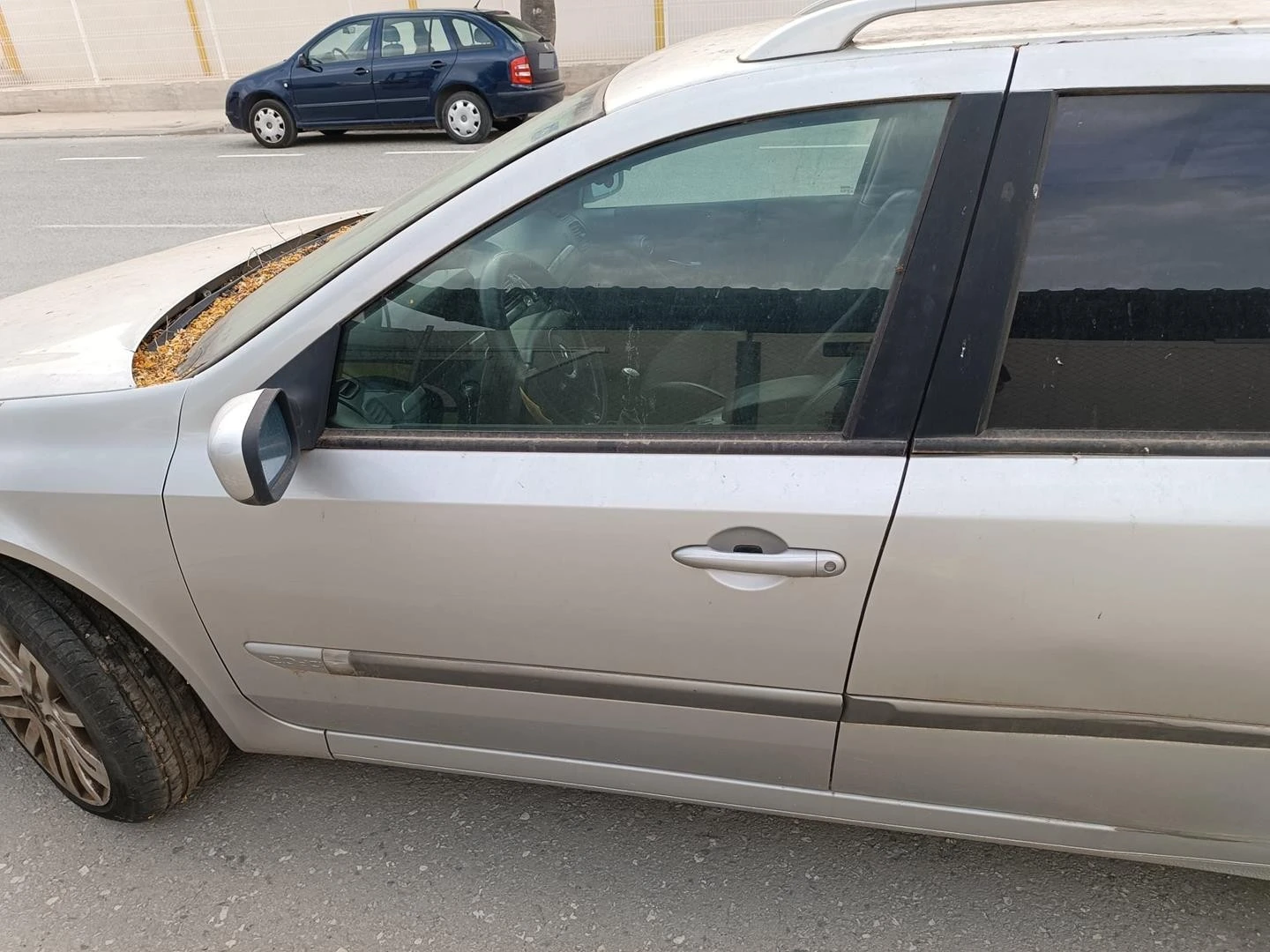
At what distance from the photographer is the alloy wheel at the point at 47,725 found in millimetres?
1951

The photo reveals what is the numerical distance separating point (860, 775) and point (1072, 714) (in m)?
0.39

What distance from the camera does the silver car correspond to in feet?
4.34

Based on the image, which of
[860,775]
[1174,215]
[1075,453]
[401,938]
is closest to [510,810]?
[401,938]

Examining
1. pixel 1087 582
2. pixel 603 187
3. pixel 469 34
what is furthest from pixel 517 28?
pixel 1087 582

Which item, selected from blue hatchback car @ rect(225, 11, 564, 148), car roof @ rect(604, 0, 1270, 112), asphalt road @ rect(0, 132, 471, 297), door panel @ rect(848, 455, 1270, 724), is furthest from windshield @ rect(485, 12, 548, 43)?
door panel @ rect(848, 455, 1270, 724)

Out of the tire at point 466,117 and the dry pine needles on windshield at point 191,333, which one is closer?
the dry pine needles on windshield at point 191,333

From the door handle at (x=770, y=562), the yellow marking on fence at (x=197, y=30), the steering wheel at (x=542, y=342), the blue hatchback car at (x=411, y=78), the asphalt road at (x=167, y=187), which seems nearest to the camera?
the door handle at (x=770, y=562)

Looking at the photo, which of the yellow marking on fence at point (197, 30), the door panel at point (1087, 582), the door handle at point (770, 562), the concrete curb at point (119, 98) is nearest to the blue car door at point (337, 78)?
the concrete curb at point (119, 98)

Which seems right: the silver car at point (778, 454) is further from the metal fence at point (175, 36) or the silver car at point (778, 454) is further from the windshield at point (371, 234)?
the metal fence at point (175, 36)

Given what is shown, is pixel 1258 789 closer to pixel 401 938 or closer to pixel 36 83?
pixel 401 938

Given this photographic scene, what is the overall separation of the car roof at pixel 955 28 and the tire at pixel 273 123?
37.0 ft

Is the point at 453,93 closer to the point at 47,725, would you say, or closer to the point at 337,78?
the point at 337,78

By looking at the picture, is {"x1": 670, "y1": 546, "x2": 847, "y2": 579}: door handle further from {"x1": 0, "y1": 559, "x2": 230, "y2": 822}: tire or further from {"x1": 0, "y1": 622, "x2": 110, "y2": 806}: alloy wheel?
{"x1": 0, "y1": 622, "x2": 110, "y2": 806}: alloy wheel

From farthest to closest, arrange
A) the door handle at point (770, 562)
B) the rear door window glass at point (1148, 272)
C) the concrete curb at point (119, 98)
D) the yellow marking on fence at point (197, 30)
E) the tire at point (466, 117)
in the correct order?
1. the yellow marking on fence at point (197, 30)
2. the concrete curb at point (119, 98)
3. the tire at point (466, 117)
4. the door handle at point (770, 562)
5. the rear door window glass at point (1148, 272)
